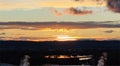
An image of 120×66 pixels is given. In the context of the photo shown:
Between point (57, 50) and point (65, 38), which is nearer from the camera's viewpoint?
point (65, 38)

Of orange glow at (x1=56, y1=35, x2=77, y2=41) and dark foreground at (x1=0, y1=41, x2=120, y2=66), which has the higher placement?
orange glow at (x1=56, y1=35, x2=77, y2=41)

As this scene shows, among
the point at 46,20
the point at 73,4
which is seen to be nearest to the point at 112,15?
the point at 73,4

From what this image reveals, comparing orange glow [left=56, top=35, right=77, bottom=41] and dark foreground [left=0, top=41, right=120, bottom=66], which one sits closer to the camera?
orange glow [left=56, top=35, right=77, bottom=41]

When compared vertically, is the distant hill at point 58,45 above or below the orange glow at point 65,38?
below

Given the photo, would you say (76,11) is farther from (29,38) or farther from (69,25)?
(29,38)

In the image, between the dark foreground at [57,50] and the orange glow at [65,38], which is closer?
the orange glow at [65,38]

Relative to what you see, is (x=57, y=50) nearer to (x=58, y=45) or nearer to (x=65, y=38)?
(x=58, y=45)

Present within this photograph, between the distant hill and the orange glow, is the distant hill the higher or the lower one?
the lower one

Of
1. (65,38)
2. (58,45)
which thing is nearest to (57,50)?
(58,45)
